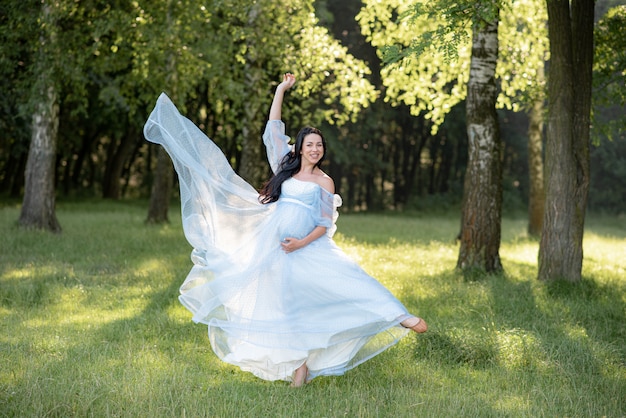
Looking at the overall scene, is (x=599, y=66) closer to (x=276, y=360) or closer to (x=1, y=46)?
(x=276, y=360)

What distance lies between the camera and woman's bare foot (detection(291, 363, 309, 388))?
596 centimetres

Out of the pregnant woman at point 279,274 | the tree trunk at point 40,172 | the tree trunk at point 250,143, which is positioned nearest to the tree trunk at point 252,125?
the tree trunk at point 250,143

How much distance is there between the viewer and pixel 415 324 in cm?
570

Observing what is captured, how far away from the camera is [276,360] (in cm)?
595

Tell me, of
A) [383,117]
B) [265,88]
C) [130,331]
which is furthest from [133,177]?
[130,331]

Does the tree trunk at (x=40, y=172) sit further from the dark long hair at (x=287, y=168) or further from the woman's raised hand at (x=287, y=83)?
the dark long hair at (x=287, y=168)

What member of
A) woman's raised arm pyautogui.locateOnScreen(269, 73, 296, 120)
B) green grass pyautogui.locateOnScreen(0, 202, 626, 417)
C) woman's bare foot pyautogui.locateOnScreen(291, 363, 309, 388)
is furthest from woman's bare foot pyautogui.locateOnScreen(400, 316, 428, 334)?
woman's raised arm pyautogui.locateOnScreen(269, 73, 296, 120)

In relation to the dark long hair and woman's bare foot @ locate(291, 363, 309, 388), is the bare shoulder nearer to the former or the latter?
the dark long hair

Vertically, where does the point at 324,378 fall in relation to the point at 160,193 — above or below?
below

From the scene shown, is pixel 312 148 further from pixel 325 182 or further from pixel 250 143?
pixel 250 143

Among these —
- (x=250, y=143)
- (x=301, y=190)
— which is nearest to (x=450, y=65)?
(x=250, y=143)

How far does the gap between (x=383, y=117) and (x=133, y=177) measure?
1988 cm

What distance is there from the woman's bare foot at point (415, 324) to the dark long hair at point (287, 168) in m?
1.59

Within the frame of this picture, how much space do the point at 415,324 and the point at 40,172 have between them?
41.0 feet
